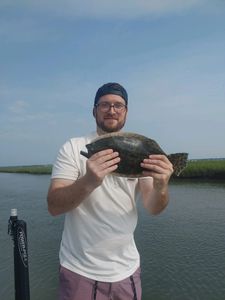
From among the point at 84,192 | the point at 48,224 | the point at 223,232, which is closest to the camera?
the point at 84,192

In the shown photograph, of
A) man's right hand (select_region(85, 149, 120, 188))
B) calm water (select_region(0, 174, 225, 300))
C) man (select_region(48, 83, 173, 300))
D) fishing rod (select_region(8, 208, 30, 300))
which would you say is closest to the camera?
man's right hand (select_region(85, 149, 120, 188))

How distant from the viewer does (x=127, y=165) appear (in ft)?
8.44

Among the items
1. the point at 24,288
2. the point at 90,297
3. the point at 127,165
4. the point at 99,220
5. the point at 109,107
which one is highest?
the point at 109,107

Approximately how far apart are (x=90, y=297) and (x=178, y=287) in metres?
5.66

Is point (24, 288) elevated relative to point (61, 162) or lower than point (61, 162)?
lower

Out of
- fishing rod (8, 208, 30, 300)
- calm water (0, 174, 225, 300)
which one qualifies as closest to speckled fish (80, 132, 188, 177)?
fishing rod (8, 208, 30, 300)

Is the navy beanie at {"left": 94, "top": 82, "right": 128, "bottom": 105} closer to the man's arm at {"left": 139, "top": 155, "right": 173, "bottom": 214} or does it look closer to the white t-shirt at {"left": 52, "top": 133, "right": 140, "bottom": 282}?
the white t-shirt at {"left": 52, "top": 133, "right": 140, "bottom": 282}

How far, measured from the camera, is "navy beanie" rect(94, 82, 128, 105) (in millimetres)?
2780

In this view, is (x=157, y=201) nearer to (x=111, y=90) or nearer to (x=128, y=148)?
(x=128, y=148)

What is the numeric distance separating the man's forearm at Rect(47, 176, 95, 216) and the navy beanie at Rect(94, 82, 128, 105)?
2.34 feet

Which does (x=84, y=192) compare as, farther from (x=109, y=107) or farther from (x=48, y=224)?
(x=48, y=224)

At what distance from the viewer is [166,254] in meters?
9.59

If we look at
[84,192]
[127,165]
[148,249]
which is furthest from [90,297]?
[148,249]

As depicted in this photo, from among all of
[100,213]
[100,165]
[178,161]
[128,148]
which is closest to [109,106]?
[128,148]
